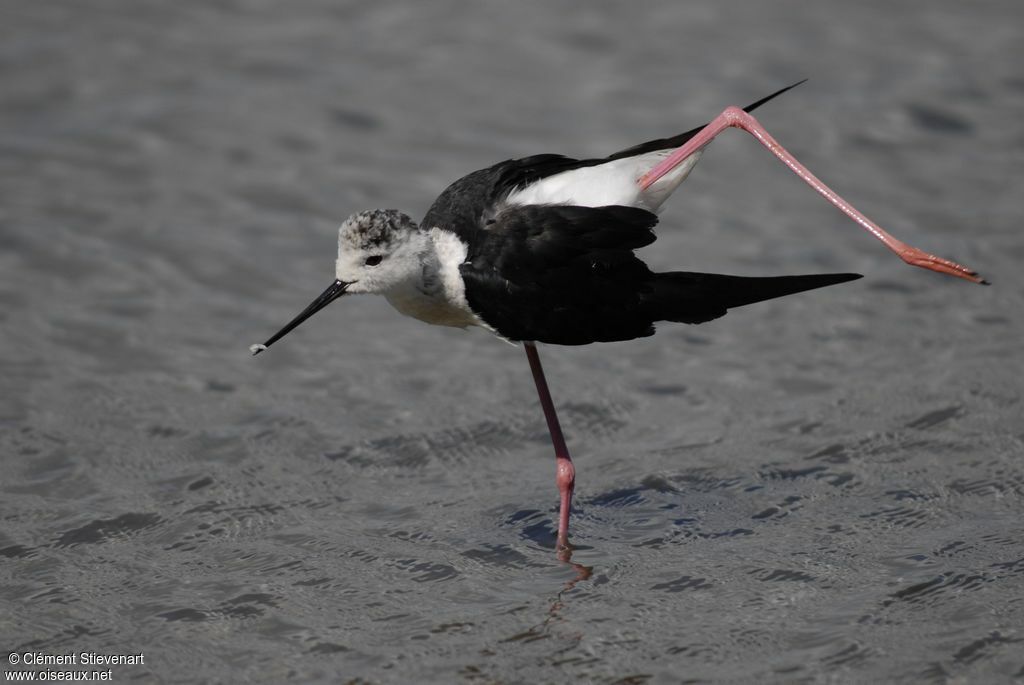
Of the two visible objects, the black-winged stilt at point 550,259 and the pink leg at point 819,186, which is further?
the pink leg at point 819,186

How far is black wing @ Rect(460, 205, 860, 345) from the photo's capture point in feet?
16.2

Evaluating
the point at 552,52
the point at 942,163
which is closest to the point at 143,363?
the point at 552,52

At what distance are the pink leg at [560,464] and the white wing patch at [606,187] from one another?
604mm

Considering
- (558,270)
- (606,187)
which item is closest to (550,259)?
(558,270)

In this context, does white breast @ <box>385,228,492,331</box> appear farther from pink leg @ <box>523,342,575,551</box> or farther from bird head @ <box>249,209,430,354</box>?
pink leg @ <box>523,342,575,551</box>

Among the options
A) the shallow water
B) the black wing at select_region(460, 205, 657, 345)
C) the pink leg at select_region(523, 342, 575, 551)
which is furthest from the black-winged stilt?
the shallow water

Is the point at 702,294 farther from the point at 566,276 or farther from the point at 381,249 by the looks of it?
the point at 381,249

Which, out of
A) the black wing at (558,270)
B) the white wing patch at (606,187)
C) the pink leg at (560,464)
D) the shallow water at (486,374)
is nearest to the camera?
the shallow water at (486,374)

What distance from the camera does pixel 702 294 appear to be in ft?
16.7

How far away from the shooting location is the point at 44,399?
646 cm

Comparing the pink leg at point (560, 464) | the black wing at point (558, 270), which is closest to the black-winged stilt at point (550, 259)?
the black wing at point (558, 270)

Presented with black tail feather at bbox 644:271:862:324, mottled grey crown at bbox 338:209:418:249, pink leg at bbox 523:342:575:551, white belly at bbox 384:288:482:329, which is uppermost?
mottled grey crown at bbox 338:209:418:249

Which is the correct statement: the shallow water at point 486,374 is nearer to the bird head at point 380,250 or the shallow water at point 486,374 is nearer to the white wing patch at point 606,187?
the bird head at point 380,250

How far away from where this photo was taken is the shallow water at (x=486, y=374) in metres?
4.76
